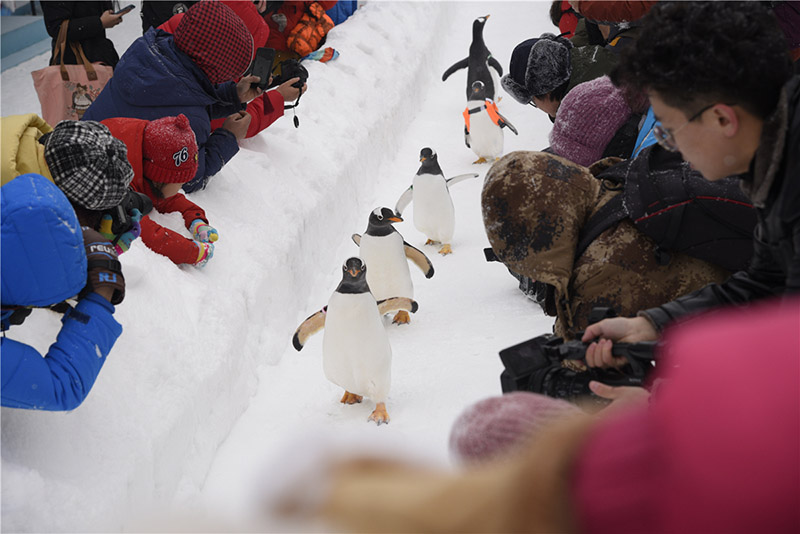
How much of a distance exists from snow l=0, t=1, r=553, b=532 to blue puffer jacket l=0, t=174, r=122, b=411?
0.21 m

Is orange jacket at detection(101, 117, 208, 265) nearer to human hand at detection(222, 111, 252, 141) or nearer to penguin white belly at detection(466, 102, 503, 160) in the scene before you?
human hand at detection(222, 111, 252, 141)

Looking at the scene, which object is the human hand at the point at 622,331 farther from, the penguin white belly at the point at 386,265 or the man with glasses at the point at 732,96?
the penguin white belly at the point at 386,265

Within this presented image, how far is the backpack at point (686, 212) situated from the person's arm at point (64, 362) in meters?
1.12

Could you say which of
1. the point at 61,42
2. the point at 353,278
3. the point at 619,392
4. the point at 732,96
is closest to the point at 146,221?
the point at 353,278

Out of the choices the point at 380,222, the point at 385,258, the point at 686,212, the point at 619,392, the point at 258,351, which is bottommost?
the point at 258,351

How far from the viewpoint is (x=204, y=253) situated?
2.49m

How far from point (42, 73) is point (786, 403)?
124 inches

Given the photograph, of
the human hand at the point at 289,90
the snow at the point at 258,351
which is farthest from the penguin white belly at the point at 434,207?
the human hand at the point at 289,90

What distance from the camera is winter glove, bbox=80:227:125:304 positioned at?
1.49 m

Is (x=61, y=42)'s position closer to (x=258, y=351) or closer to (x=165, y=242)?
(x=165, y=242)

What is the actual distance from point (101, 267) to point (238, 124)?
1836 mm

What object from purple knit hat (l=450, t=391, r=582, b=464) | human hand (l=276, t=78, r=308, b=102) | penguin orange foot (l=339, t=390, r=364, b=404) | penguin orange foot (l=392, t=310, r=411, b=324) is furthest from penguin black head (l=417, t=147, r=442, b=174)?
purple knit hat (l=450, t=391, r=582, b=464)

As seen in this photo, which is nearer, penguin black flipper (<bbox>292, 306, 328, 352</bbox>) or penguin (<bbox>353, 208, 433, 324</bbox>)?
penguin black flipper (<bbox>292, 306, 328, 352</bbox>)

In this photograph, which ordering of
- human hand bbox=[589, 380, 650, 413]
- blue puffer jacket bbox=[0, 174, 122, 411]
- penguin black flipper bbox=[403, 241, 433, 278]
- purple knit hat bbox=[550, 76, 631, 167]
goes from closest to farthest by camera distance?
human hand bbox=[589, 380, 650, 413]
blue puffer jacket bbox=[0, 174, 122, 411]
purple knit hat bbox=[550, 76, 631, 167]
penguin black flipper bbox=[403, 241, 433, 278]
